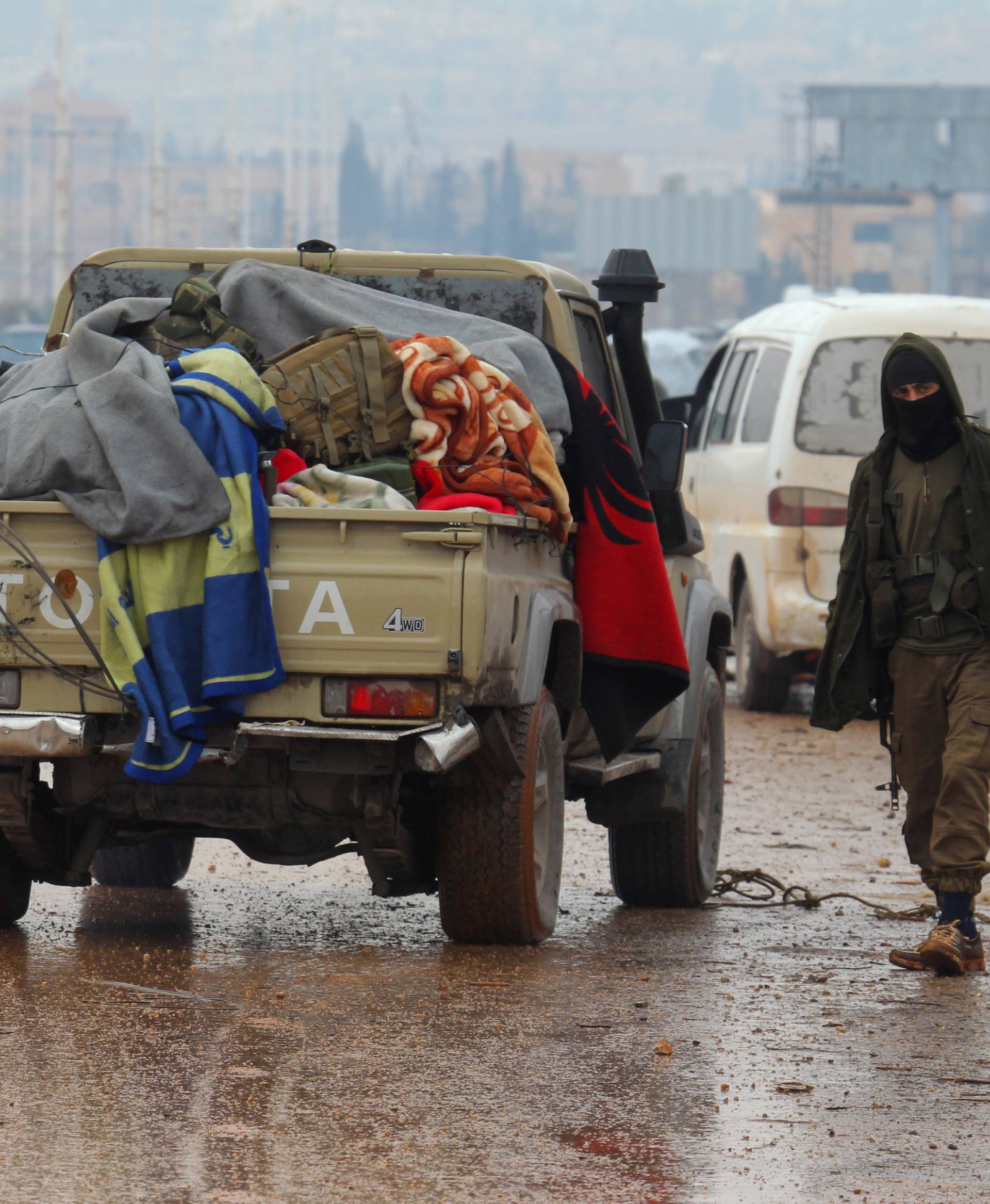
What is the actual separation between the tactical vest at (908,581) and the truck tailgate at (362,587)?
171 centimetres

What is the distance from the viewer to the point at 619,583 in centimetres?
750

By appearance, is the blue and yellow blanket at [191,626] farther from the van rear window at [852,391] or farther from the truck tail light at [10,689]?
the van rear window at [852,391]

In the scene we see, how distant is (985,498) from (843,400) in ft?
25.3

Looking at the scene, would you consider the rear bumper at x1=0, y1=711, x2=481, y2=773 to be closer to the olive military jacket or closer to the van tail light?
the olive military jacket

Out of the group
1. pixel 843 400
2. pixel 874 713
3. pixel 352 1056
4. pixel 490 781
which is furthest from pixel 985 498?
pixel 843 400

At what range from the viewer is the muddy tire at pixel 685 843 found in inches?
325

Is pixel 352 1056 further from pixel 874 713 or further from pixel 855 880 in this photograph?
pixel 855 880

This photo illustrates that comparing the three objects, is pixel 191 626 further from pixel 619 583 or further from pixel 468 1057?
pixel 619 583

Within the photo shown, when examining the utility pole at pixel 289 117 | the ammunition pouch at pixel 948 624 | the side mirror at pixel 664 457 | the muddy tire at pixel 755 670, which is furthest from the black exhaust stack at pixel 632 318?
the utility pole at pixel 289 117

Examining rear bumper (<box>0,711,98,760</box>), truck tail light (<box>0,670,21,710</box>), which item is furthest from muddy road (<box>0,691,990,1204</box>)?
truck tail light (<box>0,670,21,710</box>)

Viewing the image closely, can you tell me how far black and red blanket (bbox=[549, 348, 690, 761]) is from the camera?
7477 mm

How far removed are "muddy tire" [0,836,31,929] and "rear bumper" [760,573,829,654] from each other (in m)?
8.17

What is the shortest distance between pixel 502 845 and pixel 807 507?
8470 millimetres

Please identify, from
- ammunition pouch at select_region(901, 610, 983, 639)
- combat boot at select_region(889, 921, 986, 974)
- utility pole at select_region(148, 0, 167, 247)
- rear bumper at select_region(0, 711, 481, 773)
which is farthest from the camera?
utility pole at select_region(148, 0, 167, 247)
